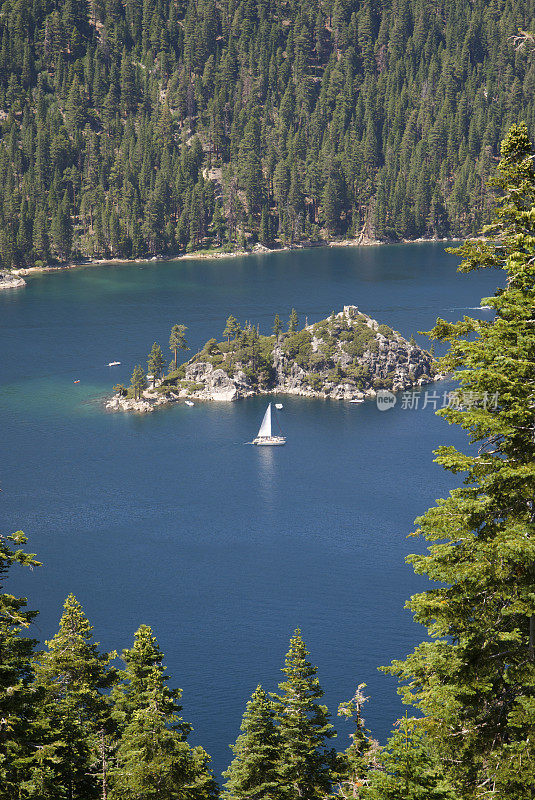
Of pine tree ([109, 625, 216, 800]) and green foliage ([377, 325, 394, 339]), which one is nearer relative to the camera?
pine tree ([109, 625, 216, 800])

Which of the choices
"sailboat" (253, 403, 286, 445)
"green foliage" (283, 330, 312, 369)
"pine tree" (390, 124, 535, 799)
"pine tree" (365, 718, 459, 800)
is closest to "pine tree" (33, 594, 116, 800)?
"pine tree" (390, 124, 535, 799)

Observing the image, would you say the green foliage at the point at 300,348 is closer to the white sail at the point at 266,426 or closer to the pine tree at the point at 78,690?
the white sail at the point at 266,426

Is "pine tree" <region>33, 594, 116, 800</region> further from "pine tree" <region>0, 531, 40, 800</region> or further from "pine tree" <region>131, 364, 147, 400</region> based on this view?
"pine tree" <region>131, 364, 147, 400</region>

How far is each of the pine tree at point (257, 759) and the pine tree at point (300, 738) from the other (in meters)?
0.44

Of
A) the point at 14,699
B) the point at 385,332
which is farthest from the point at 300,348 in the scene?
the point at 14,699

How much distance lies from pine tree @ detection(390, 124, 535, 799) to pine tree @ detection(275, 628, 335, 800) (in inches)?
741

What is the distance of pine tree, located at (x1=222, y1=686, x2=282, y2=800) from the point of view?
42.3 m

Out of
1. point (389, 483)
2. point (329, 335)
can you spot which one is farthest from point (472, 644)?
point (329, 335)

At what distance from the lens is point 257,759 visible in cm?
4288

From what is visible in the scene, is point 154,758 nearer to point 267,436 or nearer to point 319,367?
point 267,436

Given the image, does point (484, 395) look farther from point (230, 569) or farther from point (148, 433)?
point (148, 433)

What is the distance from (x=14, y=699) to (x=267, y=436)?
137 metres

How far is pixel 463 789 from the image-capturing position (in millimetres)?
23984

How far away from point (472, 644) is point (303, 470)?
130731mm
